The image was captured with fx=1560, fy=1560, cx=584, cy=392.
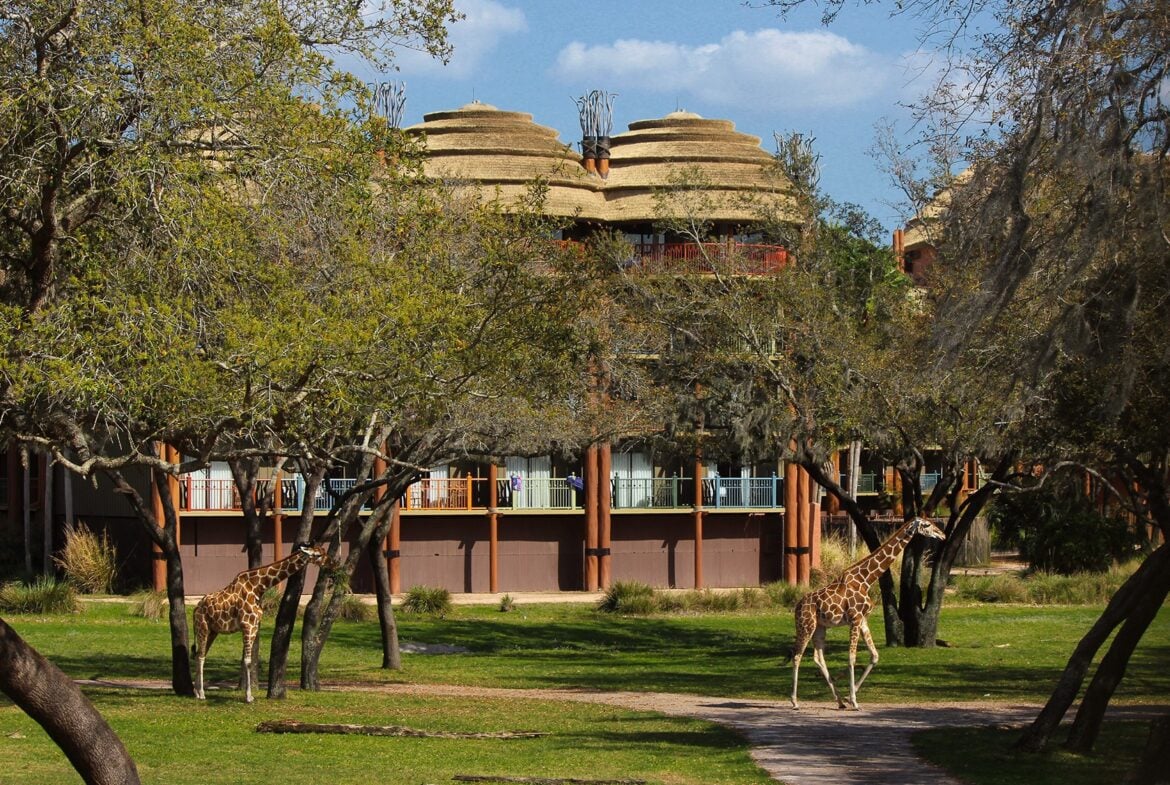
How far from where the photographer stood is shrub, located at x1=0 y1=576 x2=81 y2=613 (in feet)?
109

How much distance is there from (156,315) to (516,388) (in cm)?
585

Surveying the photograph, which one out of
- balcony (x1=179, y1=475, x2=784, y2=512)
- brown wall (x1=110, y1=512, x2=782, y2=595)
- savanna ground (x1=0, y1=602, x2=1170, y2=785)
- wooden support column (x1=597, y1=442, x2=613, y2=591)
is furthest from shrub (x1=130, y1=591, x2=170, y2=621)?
wooden support column (x1=597, y1=442, x2=613, y2=591)

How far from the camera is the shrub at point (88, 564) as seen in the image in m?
38.4

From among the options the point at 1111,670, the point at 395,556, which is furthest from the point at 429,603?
the point at 1111,670

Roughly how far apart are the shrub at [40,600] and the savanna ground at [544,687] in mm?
623

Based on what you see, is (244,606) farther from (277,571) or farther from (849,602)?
(849,602)

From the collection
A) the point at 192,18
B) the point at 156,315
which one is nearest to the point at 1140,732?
the point at 156,315

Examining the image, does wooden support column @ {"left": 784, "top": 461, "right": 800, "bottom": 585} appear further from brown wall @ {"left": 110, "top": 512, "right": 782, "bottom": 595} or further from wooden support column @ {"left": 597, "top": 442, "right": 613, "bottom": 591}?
wooden support column @ {"left": 597, "top": 442, "right": 613, "bottom": 591}

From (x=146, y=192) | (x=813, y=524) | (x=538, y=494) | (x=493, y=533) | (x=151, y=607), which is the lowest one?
(x=151, y=607)

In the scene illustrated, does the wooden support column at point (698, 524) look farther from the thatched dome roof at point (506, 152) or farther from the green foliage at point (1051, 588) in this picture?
the thatched dome roof at point (506, 152)

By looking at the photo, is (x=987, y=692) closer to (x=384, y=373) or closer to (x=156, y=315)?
(x=384, y=373)

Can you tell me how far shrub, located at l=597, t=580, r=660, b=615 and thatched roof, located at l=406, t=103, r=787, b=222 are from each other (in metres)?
9.21

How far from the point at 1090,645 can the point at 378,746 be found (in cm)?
711

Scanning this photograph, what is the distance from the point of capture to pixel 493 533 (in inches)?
1709
